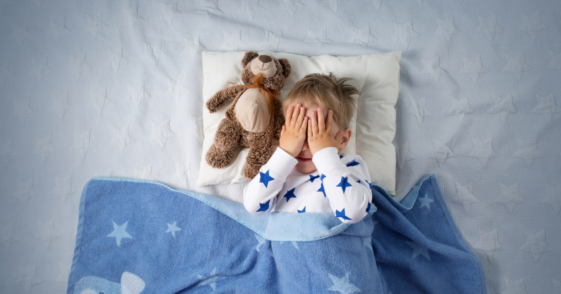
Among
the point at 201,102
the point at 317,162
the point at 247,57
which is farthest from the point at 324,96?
the point at 201,102

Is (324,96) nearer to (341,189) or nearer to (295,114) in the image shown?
(295,114)

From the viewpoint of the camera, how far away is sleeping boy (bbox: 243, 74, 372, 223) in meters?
0.77

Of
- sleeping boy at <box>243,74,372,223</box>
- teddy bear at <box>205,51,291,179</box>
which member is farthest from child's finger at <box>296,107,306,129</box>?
teddy bear at <box>205,51,291,179</box>

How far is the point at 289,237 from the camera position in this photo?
0.82m

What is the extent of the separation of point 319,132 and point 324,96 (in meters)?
0.10

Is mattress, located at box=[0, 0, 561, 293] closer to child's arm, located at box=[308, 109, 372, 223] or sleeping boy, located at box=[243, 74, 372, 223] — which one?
sleeping boy, located at box=[243, 74, 372, 223]

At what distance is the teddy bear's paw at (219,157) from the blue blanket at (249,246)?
0.41ft

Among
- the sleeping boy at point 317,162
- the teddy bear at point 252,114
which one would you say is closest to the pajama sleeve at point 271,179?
the sleeping boy at point 317,162

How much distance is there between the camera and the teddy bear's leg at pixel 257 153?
92cm

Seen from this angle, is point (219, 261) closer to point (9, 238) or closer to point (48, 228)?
point (48, 228)

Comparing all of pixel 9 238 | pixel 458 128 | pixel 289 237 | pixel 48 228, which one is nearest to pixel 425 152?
pixel 458 128

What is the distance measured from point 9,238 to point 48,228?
0.14m

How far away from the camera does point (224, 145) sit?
929 millimetres

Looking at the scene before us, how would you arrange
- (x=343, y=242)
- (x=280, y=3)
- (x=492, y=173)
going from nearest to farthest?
1. (x=343, y=242)
2. (x=492, y=173)
3. (x=280, y=3)
